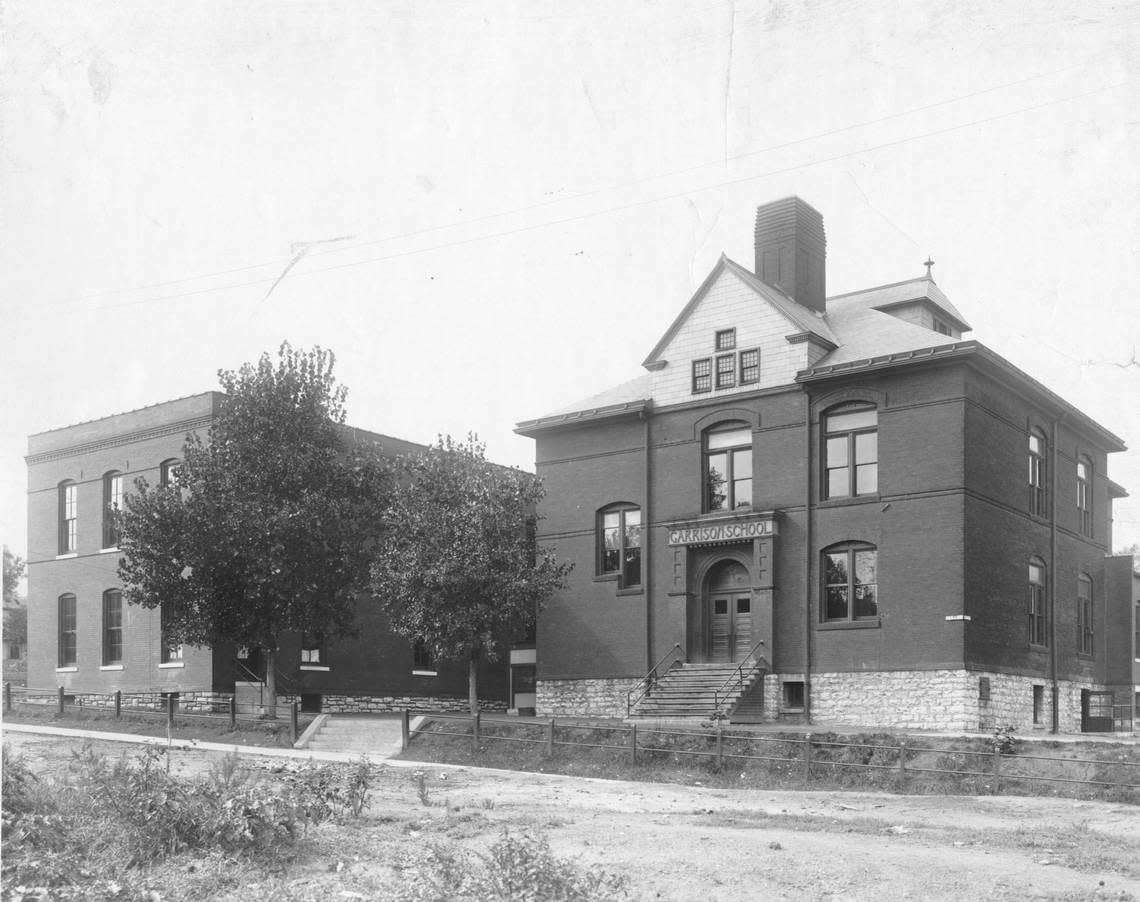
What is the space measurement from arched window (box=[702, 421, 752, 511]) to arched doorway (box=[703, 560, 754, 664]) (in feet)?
5.48

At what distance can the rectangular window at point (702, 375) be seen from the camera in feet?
113

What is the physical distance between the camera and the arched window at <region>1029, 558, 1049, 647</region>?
3328 centimetres

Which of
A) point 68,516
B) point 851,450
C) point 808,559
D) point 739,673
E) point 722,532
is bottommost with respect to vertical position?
point 739,673

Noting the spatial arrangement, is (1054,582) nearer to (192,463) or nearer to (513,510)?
(513,510)

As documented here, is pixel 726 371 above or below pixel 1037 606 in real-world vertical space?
above

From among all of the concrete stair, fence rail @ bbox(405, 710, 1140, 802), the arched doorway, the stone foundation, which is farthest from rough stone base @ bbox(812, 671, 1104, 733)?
the concrete stair

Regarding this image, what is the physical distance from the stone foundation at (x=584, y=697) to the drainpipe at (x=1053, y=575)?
11205mm

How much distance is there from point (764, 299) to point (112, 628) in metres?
22.5

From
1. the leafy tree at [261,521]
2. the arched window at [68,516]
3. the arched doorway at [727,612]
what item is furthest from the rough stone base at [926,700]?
the arched window at [68,516]

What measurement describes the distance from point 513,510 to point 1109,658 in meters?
19.3

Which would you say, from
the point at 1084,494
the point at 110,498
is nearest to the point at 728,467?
the point at 1084,494

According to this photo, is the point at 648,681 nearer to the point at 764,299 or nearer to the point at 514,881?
the point at 764,299

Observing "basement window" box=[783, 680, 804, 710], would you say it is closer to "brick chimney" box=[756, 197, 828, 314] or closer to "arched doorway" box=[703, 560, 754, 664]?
"arched doorway" box=[703, 560, 754, 664]

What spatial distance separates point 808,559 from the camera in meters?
31.9
